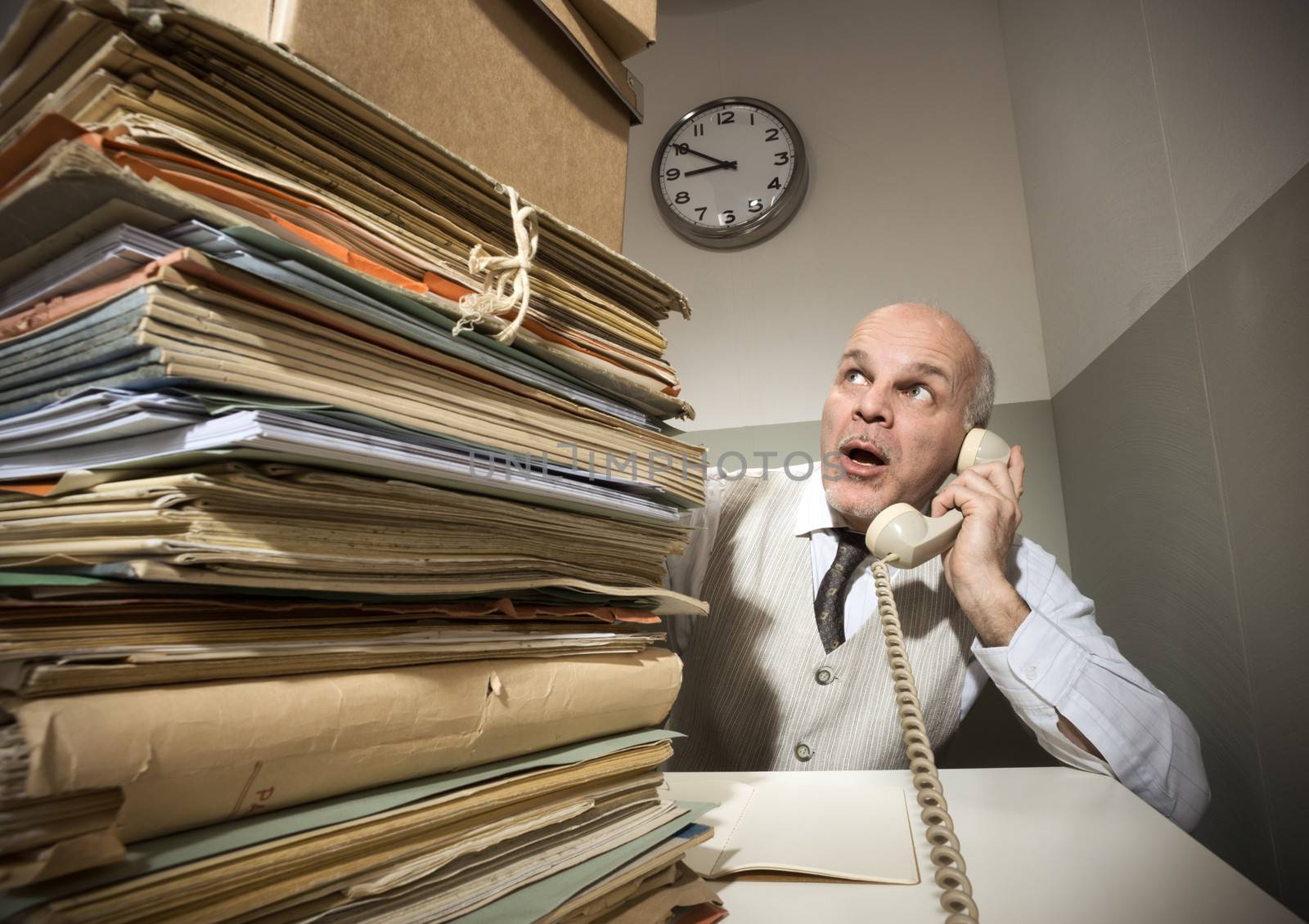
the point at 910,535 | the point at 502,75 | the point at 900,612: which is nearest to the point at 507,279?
the point at 502,75

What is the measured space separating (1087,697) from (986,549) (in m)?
0.28

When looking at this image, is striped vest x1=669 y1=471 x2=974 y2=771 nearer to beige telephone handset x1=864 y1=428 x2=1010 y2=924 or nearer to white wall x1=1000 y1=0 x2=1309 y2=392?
beige telephone handset x1=864 y1=428 x2=1010 y2=924

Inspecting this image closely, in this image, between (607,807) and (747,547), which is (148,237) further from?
(747,547)

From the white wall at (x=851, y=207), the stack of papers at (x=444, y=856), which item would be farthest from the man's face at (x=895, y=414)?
the stack of papers at (x=444, y=856)

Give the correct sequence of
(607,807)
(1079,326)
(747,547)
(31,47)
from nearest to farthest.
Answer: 1. (31,47)
2. (607,807)
3. (747,547)
4. (1079,326)

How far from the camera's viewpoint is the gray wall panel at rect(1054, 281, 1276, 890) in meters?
1.11

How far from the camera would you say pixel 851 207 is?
2.38 m

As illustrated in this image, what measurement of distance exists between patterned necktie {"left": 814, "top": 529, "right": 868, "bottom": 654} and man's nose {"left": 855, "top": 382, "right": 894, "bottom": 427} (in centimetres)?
26

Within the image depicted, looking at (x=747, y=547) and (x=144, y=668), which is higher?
(x=747, y=547)

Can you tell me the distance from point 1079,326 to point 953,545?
2.84 ft

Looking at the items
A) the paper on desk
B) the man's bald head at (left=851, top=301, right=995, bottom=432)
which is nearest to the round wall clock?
the man's bald head at (left=851, top=301, right=995, bottom=432)

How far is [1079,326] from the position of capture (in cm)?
176

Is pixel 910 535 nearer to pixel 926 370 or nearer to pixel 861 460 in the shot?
pixel 861 460

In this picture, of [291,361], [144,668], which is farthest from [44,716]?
[291,361]
